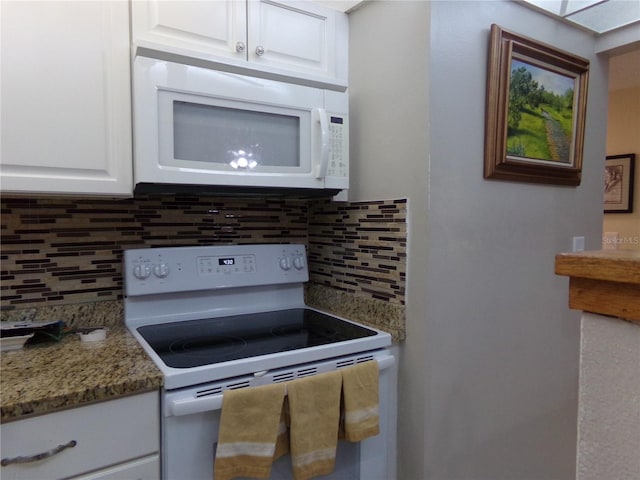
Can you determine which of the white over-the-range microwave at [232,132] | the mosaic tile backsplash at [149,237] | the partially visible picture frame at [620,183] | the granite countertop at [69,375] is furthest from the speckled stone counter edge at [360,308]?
the partially visible picture frame at [620,183]

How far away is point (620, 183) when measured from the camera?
2.48m

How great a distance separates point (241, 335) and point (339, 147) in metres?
0.77

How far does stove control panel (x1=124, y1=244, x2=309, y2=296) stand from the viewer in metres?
1.57

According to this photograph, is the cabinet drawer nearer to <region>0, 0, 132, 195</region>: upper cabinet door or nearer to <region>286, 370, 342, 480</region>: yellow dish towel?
<region>286, 370, 342, 480</region>: yellow dish towel

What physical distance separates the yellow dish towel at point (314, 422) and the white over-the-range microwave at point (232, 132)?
2.22 ft

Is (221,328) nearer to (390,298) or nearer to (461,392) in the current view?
(390,298)

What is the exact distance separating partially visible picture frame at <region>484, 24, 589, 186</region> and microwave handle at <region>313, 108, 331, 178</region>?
0.57m

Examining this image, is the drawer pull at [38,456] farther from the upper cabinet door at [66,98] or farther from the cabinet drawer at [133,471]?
the upper cabinet door at [66,98]

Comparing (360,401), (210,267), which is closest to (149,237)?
(210,267)

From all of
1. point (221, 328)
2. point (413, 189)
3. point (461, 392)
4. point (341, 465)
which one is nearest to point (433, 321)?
point (461, 392)

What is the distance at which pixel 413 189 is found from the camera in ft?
4.80

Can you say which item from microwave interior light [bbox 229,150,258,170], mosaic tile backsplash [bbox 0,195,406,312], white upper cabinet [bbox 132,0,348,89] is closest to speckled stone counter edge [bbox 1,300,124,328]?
mosaic tile backsplash [bbox 0,195,406,312]

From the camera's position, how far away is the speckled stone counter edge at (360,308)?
1.52 meters

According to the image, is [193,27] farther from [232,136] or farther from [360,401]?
[360,401]
